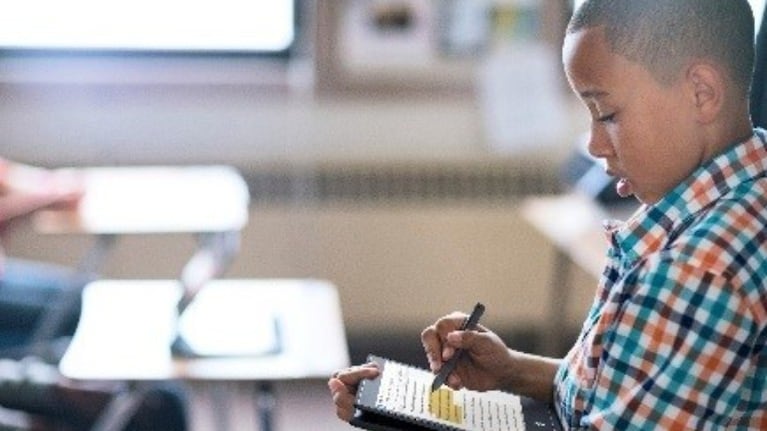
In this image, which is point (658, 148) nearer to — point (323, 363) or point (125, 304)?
point (323, 363)

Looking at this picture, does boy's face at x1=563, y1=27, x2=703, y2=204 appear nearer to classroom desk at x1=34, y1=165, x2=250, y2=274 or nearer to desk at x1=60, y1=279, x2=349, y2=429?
desk at x1=60, y1=279, x2=349, y2=429

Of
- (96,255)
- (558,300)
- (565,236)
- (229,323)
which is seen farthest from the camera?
(558,300)

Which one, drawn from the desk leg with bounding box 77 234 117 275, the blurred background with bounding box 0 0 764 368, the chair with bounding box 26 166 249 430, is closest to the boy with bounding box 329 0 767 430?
the chair with bounding box 26 166 249 430

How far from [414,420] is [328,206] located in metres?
2.11

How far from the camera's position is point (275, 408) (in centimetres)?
327

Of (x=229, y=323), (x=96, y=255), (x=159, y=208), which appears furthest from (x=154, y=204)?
(x=96, y=255)

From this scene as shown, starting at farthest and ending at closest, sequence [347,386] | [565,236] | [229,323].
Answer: [565,236]
[229,323]
[347,386]

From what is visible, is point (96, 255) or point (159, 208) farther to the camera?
point (96, 255)

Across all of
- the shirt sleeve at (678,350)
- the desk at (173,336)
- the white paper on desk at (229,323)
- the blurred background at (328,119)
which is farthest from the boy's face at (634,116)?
the blurred background at (328,119)

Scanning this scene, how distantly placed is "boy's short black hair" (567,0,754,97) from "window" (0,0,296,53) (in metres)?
2.19

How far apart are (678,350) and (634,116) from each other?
0.21 meters

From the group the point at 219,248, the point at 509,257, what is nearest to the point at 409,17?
the point at 509,257

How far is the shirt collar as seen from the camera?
1.21 m

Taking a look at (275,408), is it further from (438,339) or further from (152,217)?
(438,339)
